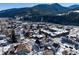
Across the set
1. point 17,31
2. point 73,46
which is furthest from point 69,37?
point 17,31

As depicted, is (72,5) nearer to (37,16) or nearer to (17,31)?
(37,16)

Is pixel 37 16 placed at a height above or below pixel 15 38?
above

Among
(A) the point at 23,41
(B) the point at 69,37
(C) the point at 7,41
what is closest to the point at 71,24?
(B) the point at 69,37

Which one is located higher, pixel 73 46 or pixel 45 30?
pixel 45 30

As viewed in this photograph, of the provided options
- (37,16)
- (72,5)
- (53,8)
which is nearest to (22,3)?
(37,16)

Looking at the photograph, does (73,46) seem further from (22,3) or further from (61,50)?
(22,3)
